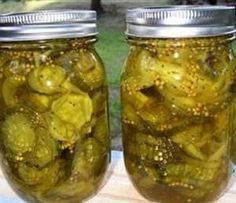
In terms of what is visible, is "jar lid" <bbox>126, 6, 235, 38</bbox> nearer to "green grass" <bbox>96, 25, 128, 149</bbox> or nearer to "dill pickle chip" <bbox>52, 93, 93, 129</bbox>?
"dill pickle chip" <bbox>52, 93, 93, 129</bbox>

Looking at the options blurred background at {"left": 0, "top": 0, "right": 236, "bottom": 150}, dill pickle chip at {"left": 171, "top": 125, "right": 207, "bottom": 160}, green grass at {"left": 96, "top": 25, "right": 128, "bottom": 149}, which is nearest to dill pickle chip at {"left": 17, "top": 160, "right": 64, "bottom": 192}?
dill pickle chip at {"left": 171, "top": 125, "right": 207, "bottom": 160}

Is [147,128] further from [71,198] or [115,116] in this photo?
[115,116]

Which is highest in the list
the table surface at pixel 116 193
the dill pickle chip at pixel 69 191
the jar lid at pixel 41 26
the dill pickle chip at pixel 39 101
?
the jar lid at pixel 41 26

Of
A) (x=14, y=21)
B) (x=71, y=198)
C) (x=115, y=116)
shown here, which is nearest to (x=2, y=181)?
(x=71, y=198)

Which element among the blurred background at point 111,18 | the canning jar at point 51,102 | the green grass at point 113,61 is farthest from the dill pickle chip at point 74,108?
the blurred background at point 111,18

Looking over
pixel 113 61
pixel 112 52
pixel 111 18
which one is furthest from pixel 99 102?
pixel 111 18

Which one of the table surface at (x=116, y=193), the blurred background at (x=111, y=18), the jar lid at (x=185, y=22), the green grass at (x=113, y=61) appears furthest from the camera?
the blurred background at (x=111, y=18)

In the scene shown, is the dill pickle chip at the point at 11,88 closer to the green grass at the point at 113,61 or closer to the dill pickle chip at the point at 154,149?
the dill pickle chip at the point at 154,149

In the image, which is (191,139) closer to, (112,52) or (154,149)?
(154,149)
